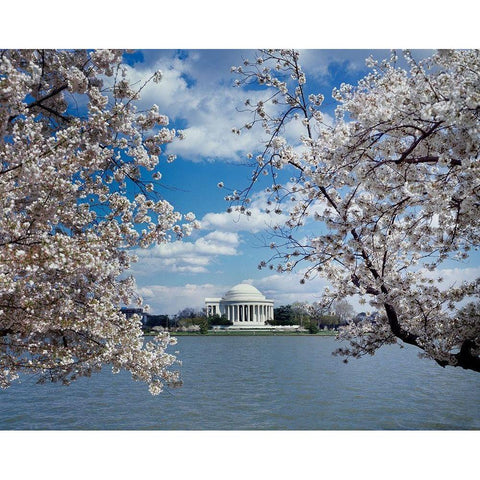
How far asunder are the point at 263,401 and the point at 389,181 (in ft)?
17.8

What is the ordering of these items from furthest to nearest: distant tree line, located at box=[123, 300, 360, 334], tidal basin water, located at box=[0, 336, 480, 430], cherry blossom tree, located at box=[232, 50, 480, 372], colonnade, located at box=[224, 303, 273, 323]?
colonnade, located at box=[224, 303, 273, 323]
tidal basin water, located at box=[0, 336, 480, 430]
distant tree line, located at box=[123, 300, 360, 334]
cherry blossom tree, located at box=[232, 50, 480, 372]

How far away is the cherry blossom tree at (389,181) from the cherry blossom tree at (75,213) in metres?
0.77

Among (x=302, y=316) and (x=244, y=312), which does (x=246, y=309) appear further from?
(x=302, y=316)

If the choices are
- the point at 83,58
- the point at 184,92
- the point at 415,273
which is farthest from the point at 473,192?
the point at 184,92

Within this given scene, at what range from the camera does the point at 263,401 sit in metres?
7.14

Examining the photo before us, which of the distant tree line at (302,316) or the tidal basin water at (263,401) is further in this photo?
the tidal basin water at (263,401)

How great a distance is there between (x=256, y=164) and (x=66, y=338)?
5.83 feet

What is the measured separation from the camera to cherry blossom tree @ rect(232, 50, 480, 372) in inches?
84.5

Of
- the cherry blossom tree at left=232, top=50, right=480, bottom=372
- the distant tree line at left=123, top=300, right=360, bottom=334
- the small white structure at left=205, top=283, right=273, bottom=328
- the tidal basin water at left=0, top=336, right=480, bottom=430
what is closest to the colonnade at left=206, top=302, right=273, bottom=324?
the small white structure at left=205, top=283, right=273, bottom=328

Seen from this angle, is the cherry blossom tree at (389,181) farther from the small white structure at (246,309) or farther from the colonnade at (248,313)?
the colonnade at (248,313)

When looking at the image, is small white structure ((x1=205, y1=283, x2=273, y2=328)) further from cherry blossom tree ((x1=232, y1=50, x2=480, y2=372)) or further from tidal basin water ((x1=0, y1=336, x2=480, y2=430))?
cherry blossom tree ((x1=232, y1=50, x2=480, y2=372))

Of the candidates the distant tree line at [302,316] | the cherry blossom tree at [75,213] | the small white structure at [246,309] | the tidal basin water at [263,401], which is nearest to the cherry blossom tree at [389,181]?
the distant tree line at [302,316]

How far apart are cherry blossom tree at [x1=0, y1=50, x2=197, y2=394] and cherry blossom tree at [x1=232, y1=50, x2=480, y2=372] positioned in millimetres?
771

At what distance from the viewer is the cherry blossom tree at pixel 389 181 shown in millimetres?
2146
